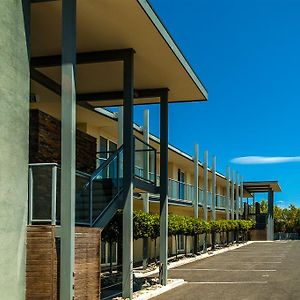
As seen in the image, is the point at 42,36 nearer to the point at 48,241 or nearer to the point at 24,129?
the point at 24,129

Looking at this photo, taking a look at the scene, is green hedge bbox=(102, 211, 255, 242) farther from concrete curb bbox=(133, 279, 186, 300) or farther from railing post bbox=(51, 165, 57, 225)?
railing post bbox=(51, 165, 57, 225)

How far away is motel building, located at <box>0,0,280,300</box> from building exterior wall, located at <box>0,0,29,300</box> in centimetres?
2

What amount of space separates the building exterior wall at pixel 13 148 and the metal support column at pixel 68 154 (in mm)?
672

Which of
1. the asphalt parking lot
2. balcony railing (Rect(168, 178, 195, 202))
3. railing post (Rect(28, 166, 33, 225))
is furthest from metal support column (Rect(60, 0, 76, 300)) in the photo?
balcony railing (Rect(168, 178, 195, 202))

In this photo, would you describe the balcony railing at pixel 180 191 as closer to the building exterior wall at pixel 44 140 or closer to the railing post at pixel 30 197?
the building exterior wall at pixel 44 140

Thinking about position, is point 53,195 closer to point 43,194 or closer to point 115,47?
point 43,194

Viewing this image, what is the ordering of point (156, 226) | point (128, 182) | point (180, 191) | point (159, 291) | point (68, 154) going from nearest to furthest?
point (68, 154)
point (128, 182)
point (159, 291)
point (156, 226)
point (180, 191)

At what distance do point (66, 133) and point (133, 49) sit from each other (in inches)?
183

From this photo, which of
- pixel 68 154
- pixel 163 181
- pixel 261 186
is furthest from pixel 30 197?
pixel 261 186

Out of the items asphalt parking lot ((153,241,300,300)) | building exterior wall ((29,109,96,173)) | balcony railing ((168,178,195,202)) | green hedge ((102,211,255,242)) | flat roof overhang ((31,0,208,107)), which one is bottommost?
asphalt parking lot ((153,241,300,300))

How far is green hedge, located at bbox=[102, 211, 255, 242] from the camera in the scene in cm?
1961

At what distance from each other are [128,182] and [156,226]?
8.07 m

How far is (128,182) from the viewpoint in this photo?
15016mm

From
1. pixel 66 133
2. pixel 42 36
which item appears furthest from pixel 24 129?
pixel 42 36
